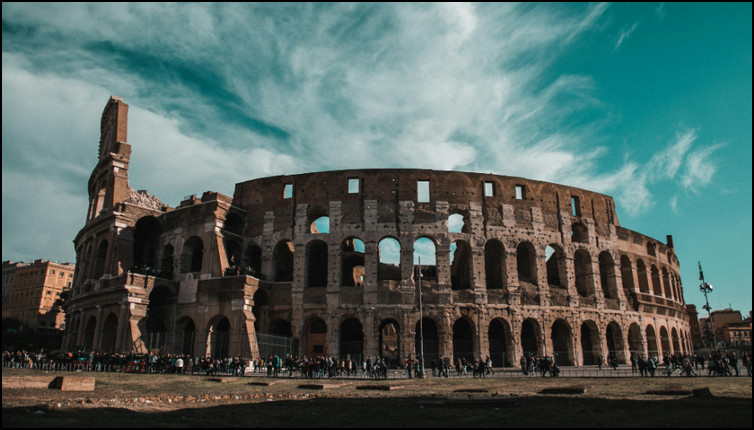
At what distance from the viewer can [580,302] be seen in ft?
118

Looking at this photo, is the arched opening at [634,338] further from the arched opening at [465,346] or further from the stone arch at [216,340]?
the stone arch at [216,340]

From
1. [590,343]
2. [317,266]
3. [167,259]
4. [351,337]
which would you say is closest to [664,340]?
[590,343]

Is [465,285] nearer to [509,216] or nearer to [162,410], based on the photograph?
[509,216]

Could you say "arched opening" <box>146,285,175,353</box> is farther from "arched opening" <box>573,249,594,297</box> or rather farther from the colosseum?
"arched opening" <box>573,249,594,297</box>

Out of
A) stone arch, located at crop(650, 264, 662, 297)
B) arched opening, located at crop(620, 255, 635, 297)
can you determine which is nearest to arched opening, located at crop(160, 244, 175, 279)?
arched opening, located at crop(620, 255, 635, 297)

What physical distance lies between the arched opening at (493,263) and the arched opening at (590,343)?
7071 millimetres

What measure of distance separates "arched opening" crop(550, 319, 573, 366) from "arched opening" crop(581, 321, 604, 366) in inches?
53.3

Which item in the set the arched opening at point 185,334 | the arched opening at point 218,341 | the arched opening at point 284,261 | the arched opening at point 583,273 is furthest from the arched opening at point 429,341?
the arched opening at point 185,334

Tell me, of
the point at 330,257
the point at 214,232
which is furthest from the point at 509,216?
the point at 214,232

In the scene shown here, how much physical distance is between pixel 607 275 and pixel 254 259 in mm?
26403

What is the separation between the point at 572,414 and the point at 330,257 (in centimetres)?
2380

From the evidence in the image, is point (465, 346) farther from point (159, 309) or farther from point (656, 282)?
point (656, 282)

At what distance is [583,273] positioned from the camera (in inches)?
1491

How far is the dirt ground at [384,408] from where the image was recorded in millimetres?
9812
